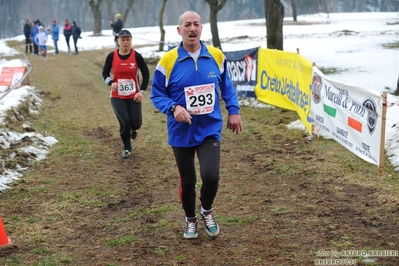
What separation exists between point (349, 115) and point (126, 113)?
3525 mm

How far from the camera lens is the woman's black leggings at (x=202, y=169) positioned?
515cm

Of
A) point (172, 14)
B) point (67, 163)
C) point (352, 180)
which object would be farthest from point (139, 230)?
point (172, 14)

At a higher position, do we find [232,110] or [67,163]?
[232,110]

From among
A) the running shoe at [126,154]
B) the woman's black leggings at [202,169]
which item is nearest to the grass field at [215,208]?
the running shoe at [126,154]

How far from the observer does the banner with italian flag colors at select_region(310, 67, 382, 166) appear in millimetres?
7656

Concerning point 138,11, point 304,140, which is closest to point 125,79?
point 304,140

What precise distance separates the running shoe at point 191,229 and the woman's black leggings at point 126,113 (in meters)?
4.04

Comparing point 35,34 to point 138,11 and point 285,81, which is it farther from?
point 138,11

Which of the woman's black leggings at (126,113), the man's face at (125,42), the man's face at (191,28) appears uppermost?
the man's face at (191,28)

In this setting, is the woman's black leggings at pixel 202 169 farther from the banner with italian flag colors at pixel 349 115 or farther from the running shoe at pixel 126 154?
the running shoe at pixel 126 154

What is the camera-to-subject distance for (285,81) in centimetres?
1259

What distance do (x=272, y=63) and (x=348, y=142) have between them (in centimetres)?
517

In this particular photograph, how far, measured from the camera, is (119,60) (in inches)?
360

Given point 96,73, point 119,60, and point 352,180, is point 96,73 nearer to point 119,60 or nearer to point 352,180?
point 119,60
